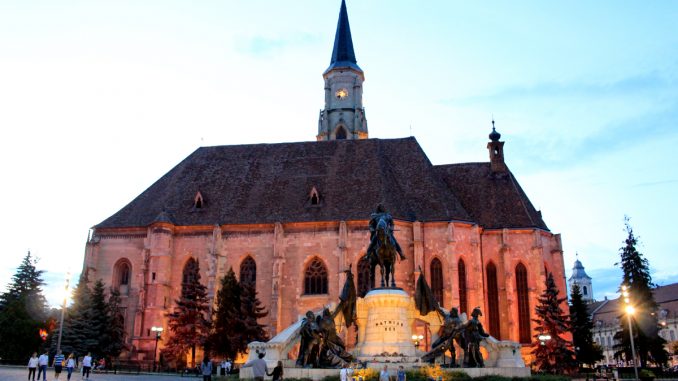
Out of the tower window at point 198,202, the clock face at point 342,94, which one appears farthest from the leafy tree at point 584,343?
the clock face at point 342,94

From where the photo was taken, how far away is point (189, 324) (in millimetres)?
37406

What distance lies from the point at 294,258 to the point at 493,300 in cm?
1396

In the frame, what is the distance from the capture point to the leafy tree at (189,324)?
122 ft

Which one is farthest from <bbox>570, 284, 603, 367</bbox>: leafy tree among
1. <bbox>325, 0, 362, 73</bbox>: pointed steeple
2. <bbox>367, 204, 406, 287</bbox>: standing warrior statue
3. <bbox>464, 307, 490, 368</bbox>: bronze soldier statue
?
<bbox>325, 0, 362, 73</bbox>: pointed steeple

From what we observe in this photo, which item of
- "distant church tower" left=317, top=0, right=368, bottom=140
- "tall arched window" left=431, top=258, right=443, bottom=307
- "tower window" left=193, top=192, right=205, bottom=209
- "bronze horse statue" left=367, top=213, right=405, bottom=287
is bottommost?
"bronze horse statue" left=367, top=213, right=405, bottom=287

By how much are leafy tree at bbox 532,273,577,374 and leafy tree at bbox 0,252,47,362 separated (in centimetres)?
3569

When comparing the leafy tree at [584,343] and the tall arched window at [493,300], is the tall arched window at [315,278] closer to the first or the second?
the tall arched window at [493,300]

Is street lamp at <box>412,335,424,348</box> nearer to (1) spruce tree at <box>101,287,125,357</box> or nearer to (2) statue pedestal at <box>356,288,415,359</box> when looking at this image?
(2) statue pedestal at <box>356,288,415,359</box>

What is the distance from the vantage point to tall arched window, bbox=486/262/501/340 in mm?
41531

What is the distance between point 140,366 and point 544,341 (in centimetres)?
2434

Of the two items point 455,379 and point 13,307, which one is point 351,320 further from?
point 13,307

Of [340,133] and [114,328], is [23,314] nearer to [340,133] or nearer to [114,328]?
[114,328]

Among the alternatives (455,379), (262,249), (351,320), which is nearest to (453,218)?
(262,249)

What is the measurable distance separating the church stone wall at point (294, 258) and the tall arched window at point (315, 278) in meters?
0.41
